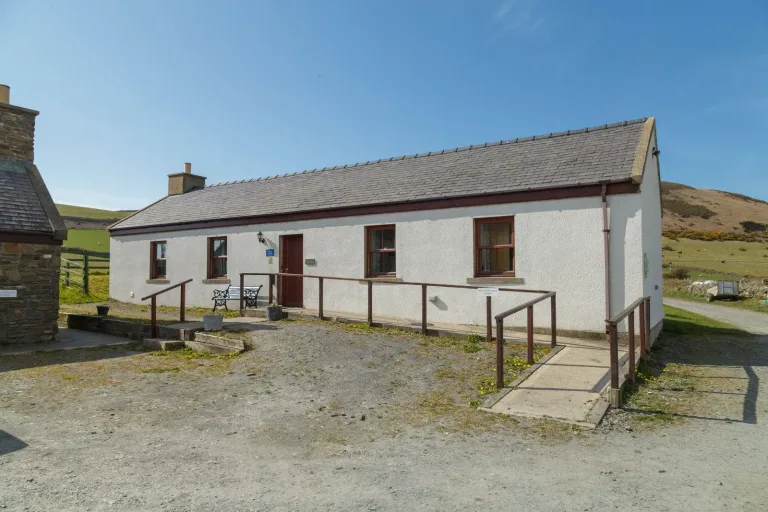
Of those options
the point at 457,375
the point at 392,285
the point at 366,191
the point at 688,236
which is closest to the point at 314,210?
the point at 366,191

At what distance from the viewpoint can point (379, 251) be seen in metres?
14.1

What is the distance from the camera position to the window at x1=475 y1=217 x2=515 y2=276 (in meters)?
12.2

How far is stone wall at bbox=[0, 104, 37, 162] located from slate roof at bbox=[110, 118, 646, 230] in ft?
19.3

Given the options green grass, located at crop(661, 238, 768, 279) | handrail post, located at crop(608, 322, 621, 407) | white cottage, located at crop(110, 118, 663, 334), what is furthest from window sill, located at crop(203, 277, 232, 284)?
green grass, located at crop(661, 238, 768, 279)

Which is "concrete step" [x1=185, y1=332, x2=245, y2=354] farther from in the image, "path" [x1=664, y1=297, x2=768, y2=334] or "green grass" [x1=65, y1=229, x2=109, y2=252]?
"green grass" [x1=65, y1=229, x2=109, y2=252]

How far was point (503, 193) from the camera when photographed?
11945 millimetres

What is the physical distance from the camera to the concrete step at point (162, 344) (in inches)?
432

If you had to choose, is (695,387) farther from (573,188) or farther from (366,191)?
(366,191)

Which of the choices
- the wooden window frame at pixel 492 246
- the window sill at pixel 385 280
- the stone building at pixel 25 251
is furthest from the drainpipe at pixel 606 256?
the stone building at pixel 25 251

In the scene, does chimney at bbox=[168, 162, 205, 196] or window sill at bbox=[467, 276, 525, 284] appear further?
chimney at bbox=[168, 162, 205, 196]

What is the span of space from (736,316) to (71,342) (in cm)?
2108

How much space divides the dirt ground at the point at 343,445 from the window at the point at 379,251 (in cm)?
523

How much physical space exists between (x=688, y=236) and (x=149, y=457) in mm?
56911

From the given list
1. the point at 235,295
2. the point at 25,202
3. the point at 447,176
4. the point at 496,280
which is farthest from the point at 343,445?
the point at 235,295
